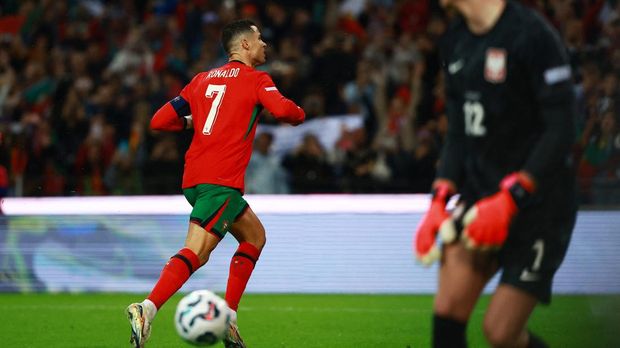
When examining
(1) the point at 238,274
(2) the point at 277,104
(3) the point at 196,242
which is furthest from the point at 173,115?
(1) the point at 238,274

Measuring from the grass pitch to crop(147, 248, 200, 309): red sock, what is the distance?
1315mm

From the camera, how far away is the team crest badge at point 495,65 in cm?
451

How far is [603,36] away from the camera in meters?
12.8

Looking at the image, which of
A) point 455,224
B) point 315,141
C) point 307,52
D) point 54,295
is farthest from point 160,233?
point 455,224

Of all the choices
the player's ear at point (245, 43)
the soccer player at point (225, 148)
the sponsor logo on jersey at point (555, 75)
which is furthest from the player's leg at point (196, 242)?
the sponsor logo on jersey at point (555, 75)

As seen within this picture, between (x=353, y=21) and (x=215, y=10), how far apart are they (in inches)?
80.7

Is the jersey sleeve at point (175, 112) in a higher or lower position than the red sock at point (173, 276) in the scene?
higher

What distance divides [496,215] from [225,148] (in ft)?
10.3

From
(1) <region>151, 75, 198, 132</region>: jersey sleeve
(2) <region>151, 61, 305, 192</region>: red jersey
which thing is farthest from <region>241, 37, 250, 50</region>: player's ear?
(1) <region>151, 75, 198, 132</region>: jersey sleeve

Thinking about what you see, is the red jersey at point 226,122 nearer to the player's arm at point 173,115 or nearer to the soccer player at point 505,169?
the player's arm at point 173,115

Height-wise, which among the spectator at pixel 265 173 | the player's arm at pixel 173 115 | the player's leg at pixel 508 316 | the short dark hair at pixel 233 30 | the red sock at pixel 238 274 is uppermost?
the short dark hair at pixel 233 30

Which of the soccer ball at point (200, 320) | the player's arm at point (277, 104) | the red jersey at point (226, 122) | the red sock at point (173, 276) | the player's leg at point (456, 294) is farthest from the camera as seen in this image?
the red jersey at point (226, 122)

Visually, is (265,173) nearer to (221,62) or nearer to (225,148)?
(221,62)

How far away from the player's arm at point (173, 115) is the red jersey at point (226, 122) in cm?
13
